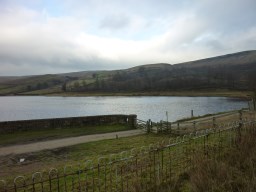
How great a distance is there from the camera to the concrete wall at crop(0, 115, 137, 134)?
1997 cm

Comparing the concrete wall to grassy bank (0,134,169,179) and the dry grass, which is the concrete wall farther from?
the dry grass

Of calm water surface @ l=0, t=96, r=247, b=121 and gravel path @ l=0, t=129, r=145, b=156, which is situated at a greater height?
gravel path @ l=0, t=129, r=145, b=156

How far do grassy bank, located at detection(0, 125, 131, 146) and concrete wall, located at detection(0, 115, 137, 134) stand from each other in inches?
15.2

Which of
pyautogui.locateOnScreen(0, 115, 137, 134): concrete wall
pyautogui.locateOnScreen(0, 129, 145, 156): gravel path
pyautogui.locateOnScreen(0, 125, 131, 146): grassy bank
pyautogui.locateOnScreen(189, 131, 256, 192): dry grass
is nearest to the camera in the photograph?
pyautogui.locateOnScreen(189, 131, 256, 192): dry grass

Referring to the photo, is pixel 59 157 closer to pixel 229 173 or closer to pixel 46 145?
pixel 46 145

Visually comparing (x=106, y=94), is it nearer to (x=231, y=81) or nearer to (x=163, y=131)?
(x=231, y=81)

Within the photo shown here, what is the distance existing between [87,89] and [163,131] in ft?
406

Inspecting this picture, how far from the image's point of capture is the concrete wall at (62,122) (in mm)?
19966

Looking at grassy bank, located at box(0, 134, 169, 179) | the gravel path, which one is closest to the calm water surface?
the gravel path

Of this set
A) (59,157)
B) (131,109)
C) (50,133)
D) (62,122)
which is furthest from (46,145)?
(131,109)

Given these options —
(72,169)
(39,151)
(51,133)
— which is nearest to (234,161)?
(72,169)

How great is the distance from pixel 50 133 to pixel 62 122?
6.91 feet

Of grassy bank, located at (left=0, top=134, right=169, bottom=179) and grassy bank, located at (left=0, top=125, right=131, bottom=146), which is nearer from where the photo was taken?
grassy bank, located at (left=0, top=134, right=169, bottom=179)

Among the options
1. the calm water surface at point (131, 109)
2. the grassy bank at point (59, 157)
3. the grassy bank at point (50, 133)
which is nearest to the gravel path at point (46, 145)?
the grassy bank at point (59, 157)
